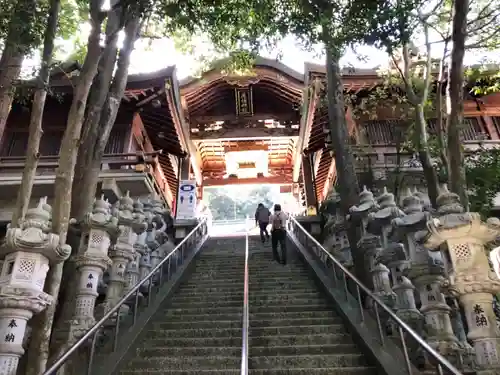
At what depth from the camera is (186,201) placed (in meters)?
15.5

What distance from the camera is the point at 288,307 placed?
23.7ft

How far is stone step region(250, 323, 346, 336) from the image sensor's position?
6316mm

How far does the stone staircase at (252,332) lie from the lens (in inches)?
212

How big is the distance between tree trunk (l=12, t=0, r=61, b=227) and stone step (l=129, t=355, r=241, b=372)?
250 cm

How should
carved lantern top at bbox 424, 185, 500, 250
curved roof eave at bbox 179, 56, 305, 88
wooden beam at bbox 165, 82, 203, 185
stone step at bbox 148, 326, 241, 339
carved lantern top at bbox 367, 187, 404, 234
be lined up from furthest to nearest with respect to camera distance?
curved roof eave at bbox 179, 56, 305, 88 < wooden beam at bbox 165, 82, 203, 185 < stone step at bbox 148, 326, 241, 339 < carved lantern top at bbox 367, 187, 404, 234 < carved lantern top at bbox 424, 185, 500, 250

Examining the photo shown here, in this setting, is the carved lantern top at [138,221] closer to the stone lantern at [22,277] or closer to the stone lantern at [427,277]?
the stone lantern at [22,277]

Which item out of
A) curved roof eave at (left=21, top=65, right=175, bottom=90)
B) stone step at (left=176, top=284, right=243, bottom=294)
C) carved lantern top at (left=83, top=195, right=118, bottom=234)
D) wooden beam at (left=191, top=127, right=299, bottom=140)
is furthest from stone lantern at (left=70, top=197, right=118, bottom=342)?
wooden beam at (left=191, top=127, right=299, bottom=140)

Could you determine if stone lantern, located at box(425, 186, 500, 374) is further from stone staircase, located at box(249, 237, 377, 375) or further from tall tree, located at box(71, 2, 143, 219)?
tall tree, located at box(71, 2, 143, 219)

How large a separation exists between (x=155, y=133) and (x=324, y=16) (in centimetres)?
1084

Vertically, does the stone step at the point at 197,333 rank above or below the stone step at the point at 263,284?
below

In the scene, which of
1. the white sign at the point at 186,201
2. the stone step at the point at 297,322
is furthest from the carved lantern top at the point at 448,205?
the white sign at the point at 186,201

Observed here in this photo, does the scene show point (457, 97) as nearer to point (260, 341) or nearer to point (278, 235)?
point (260, 341)

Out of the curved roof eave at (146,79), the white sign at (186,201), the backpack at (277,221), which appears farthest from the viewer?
the white sign at (186,201)

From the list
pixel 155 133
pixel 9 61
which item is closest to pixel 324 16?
pixel 9 61
